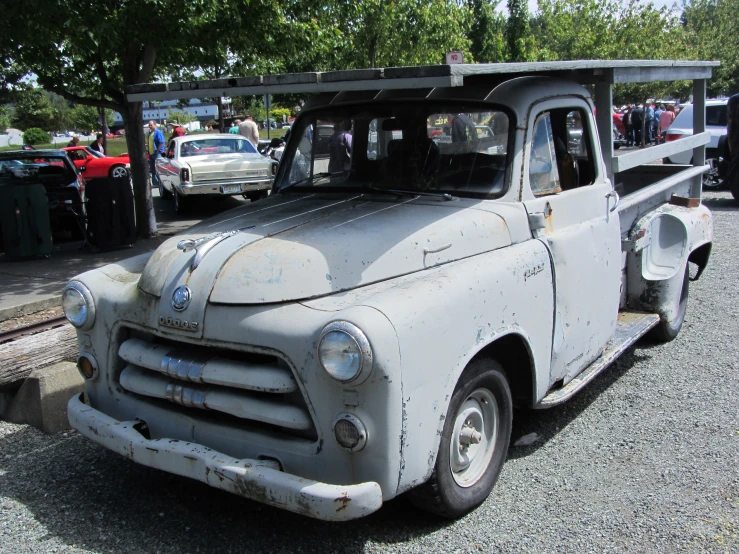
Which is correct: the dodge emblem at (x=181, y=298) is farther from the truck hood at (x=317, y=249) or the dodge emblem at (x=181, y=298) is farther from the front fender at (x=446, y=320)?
the front fender at (x=446, y=320)

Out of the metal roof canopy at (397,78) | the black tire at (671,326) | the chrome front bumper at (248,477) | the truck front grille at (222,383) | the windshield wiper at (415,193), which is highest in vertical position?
the metal roof canopy at (397,78)

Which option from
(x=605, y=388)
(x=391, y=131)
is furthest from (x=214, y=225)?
(x=605, y=388)

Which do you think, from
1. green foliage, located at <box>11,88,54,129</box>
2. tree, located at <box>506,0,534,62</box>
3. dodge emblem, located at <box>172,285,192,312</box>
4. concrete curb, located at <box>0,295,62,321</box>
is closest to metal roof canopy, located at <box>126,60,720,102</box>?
dodge emblem, located at <box>172,285,192,312</box>

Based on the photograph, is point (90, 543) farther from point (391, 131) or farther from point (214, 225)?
point (391, 131)

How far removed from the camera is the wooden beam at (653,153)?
16.5ft

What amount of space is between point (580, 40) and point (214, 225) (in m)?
31.7

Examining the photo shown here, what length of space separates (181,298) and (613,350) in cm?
285

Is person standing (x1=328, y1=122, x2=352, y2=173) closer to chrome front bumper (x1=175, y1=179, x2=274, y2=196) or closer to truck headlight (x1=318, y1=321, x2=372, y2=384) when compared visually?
truck headlight (x1=318, y1=321, x2=372, y2=384)

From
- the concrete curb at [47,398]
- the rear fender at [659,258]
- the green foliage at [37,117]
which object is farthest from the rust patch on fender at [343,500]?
the green foliage at [37,117]

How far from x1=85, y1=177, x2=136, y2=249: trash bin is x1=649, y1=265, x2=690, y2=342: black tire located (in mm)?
6836

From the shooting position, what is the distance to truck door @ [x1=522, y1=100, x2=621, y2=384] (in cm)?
404

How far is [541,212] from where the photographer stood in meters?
4.02

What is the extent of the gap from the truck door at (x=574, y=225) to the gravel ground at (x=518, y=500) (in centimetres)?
50

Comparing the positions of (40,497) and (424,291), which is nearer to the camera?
(424,291)
